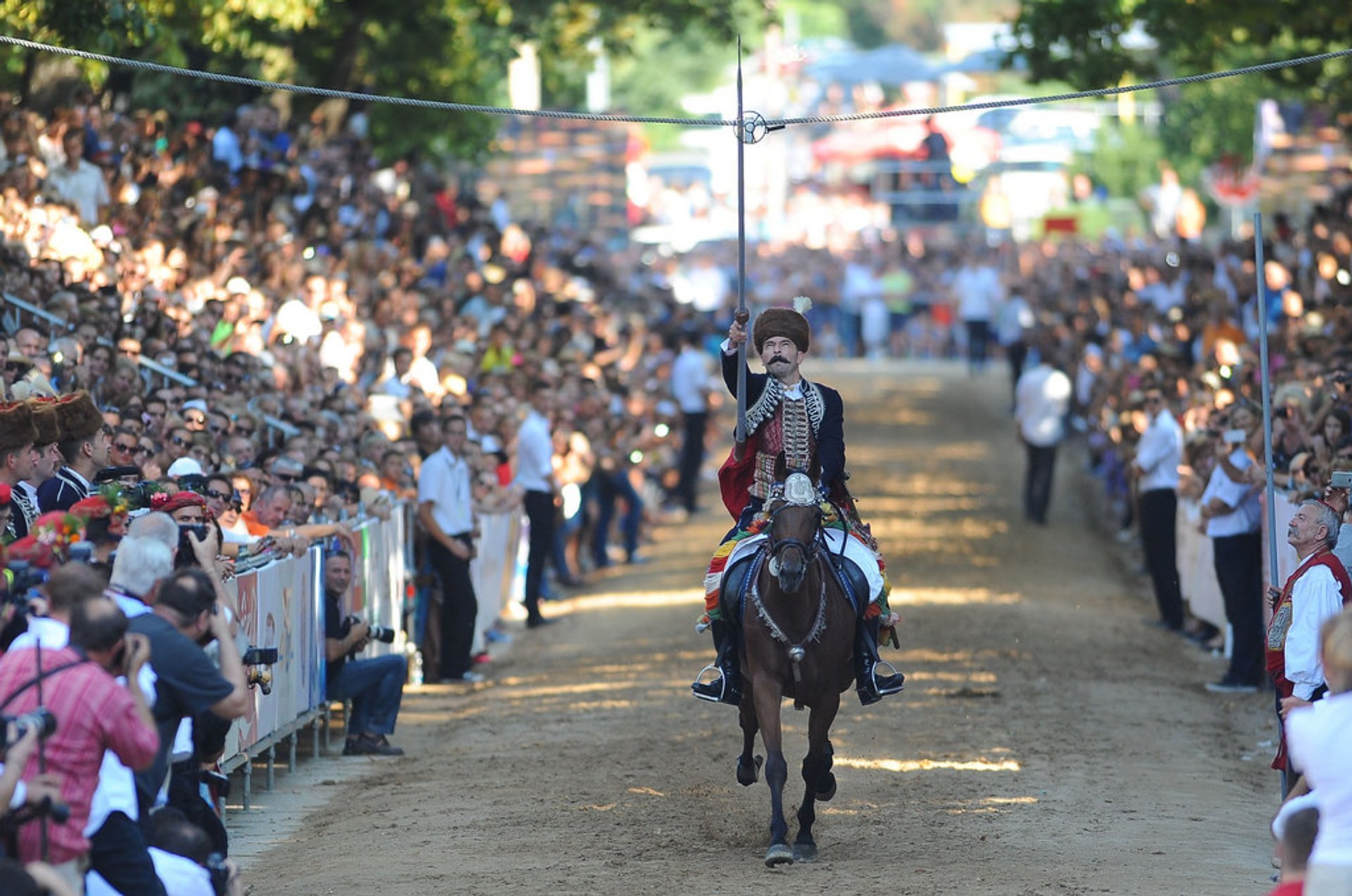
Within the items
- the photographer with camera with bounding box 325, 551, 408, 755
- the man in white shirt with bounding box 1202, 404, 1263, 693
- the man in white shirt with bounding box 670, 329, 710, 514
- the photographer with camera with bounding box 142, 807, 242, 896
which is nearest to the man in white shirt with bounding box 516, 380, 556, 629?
the photographer with camera with bounding box 325, 551, 408, 755

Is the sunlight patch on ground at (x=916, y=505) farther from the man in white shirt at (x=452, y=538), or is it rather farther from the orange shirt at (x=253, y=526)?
the orange shirt at (x=253, y=526)

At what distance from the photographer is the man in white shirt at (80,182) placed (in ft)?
63.9

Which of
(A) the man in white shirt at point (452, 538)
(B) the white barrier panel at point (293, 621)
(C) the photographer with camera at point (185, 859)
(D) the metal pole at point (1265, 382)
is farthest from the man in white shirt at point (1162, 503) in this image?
(C) the photographer with camera at point (185, 859)

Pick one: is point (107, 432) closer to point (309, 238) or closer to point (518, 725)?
point (518, 725)

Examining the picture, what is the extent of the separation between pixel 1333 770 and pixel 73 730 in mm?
4130

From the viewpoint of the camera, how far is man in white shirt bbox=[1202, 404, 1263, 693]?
16109 millimetres

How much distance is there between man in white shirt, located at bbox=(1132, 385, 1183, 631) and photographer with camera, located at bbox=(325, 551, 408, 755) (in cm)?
806

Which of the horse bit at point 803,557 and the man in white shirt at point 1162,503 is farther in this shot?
the man in white shirt at point 1162,503

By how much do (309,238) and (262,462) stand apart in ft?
29.1

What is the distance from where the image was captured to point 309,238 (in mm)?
23922

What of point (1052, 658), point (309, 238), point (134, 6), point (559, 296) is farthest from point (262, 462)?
point (559, 296)

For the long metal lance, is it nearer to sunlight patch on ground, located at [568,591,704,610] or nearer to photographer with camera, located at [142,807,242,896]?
photographer with camera, located at [142,807,242,896]

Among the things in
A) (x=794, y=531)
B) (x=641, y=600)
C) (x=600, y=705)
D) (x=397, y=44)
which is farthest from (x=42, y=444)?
(x=397, y=44)

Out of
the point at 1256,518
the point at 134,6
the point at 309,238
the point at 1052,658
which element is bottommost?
the point at 1052,658
